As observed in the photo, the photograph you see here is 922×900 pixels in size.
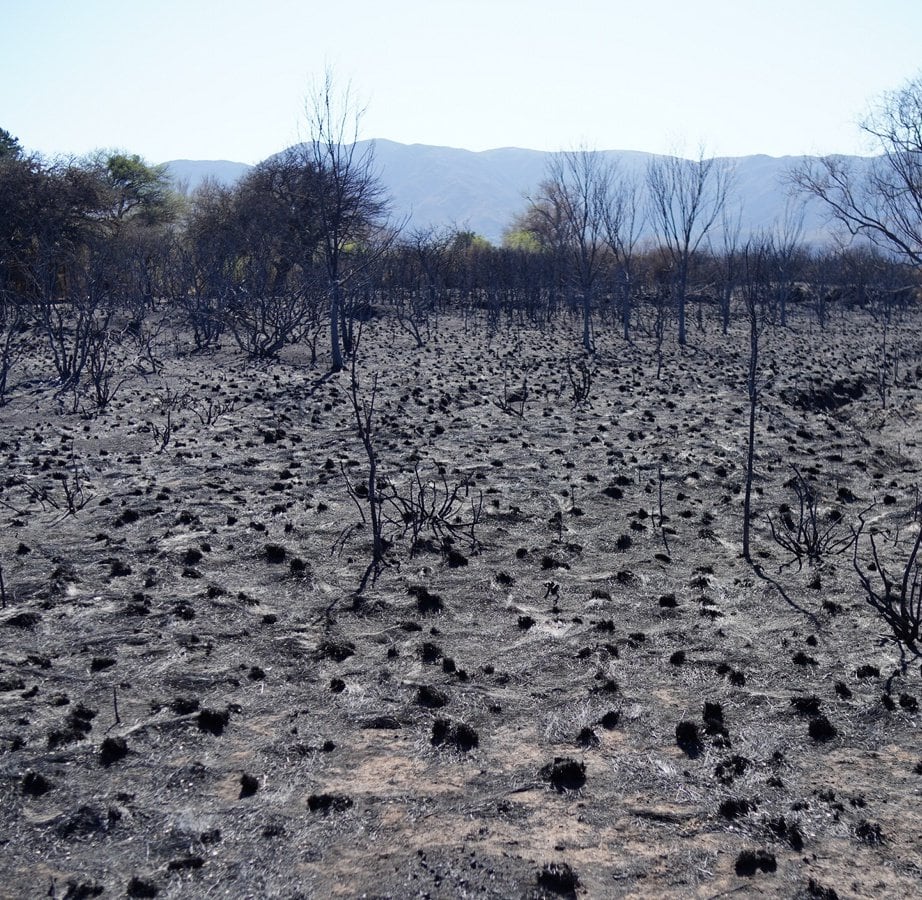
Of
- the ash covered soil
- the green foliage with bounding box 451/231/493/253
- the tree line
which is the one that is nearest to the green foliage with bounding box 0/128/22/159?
the tree line

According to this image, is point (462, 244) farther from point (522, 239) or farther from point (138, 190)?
point (522, 239)

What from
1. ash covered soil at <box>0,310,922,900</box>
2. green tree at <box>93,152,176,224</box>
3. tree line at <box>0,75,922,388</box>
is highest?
green tree at <box>93,152,176,224</box>

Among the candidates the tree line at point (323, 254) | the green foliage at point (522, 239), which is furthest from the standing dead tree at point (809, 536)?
the green foliage at point (522, 239)

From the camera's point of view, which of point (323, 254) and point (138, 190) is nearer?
point (323, 254)

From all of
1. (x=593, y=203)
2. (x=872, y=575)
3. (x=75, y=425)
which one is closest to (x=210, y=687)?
(x=872, y=575)

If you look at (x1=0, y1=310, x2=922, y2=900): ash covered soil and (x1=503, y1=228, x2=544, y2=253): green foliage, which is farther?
(x1=503, y1=228, x2=544, y2=253): green foliage

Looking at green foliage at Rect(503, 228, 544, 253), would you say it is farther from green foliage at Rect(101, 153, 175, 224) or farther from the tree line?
green foliage at Rect(101, 153, 175, 224)

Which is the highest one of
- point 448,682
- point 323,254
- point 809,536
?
point 323,254

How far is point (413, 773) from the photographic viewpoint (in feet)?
13.2

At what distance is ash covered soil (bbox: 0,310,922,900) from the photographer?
3.43 m

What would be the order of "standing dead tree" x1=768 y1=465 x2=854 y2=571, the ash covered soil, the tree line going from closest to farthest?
A: the ash covered soil < "standing dead tree" x1=768 y1=465 x2=854 y2=571 < the tree line

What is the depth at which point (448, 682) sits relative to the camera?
16.2 ft

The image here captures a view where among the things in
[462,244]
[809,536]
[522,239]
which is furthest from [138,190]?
[809,536]

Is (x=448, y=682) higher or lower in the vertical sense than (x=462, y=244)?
lower
